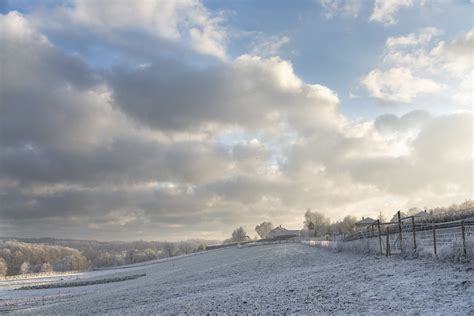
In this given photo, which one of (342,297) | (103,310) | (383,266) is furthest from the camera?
(103,310)

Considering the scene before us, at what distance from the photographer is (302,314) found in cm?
1950

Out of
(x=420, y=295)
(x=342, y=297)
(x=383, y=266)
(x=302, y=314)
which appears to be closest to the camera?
(x=420, y=295)

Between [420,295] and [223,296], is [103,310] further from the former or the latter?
[420,295]

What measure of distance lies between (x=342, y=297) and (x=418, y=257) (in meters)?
10.4

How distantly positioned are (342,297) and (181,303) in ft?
40.8

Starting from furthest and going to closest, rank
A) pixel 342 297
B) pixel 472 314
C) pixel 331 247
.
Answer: pixel 331 247
pixel 342 297
pixel 472 314

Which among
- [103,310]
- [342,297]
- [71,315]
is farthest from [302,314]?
[71,315]

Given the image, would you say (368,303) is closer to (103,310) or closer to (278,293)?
(278,293)

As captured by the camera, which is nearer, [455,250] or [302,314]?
[302,314]

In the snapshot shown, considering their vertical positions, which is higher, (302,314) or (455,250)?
(455,250)

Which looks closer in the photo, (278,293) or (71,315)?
(278,293)

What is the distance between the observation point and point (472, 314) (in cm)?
1484

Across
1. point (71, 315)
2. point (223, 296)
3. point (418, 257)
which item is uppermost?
point (418, 257)

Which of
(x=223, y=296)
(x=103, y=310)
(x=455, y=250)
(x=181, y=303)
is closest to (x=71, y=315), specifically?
(x=103, y=310)
